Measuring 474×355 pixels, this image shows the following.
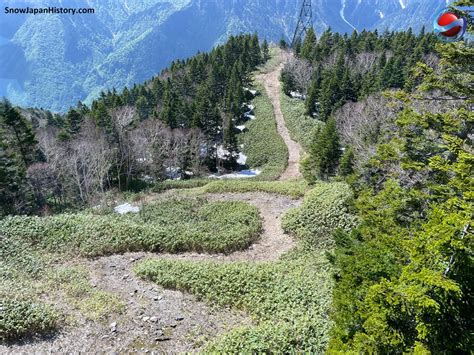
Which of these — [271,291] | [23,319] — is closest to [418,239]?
[271,291]

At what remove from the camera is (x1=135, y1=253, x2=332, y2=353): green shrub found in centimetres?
1062

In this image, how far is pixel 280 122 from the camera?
60438 mm

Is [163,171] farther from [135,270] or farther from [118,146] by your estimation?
[135,270]

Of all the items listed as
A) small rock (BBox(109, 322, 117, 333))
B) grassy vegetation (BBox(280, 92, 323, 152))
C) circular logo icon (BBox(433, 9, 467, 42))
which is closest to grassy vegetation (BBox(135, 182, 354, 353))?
small rock (BBox(109, 322, 117, 333))

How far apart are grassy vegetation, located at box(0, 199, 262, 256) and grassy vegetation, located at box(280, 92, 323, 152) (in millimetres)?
32059

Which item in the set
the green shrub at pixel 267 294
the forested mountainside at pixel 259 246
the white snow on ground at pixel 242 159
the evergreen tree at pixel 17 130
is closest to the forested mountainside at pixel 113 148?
the evergreen tree at pixel 17 130

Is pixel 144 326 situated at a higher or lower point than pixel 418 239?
lower

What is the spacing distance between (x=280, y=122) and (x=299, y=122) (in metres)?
4.39

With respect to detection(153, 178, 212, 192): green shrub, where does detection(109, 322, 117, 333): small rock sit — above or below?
below

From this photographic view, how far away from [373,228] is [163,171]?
36032 millimetres

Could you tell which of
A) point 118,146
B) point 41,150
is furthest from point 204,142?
point 41,150

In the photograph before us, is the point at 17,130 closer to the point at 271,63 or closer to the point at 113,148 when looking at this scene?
the point at 113,148

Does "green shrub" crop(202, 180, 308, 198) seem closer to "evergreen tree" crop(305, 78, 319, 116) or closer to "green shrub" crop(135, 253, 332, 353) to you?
"green shrub" crop(135, 253, 332, 353)

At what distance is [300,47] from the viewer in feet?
265
